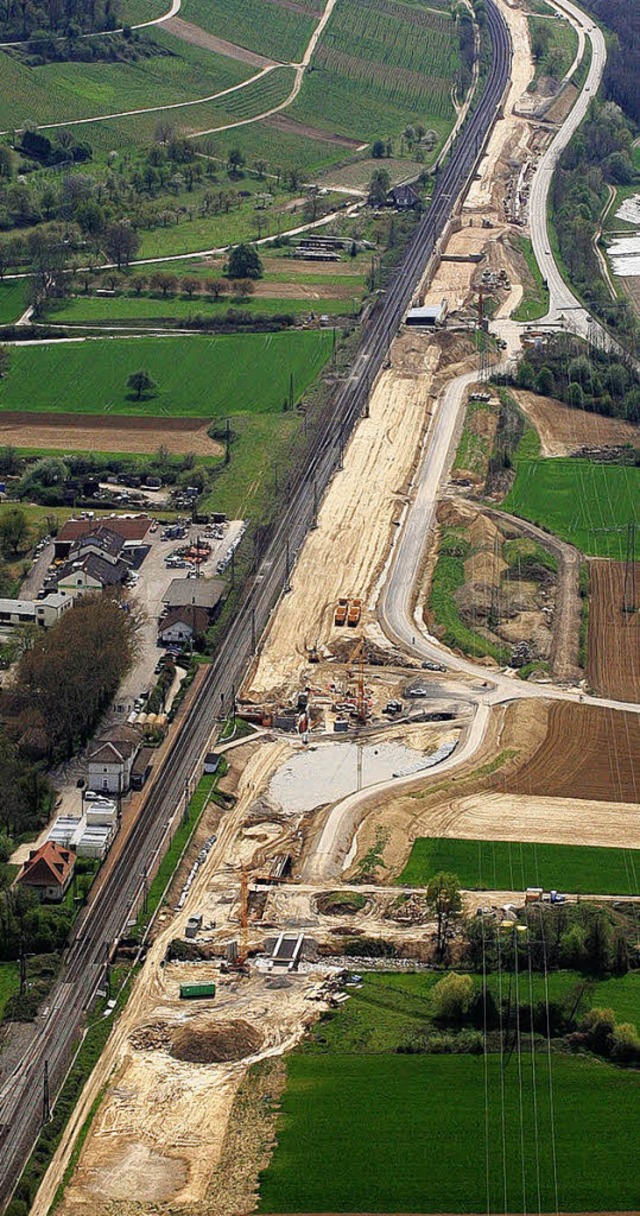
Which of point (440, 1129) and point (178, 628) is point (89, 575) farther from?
point (440, 1129)

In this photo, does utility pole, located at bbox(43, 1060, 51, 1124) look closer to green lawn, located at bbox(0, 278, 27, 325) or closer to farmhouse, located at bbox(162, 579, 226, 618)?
farmhouse, located at bbox(162, 579, 226, 618)

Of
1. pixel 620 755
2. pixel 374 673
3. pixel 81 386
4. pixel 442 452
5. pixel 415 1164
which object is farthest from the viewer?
pixel 81 386

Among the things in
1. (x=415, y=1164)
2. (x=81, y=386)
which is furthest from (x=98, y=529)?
(x=415, y=1164)

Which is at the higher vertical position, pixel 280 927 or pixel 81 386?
pixel 280 927

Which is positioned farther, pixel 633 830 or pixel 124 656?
pixel 124 656

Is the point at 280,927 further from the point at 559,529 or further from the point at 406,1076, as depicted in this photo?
the point at 559,529

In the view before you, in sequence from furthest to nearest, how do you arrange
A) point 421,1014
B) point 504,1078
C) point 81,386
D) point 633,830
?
point 81,386 < point 633,830 < point 421,1014 < point 504,1078

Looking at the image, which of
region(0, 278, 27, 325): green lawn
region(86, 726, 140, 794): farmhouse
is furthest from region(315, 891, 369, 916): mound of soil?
region(0, 278, 27, 325): green lawn

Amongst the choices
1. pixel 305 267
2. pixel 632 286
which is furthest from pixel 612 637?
pixel 632 286
